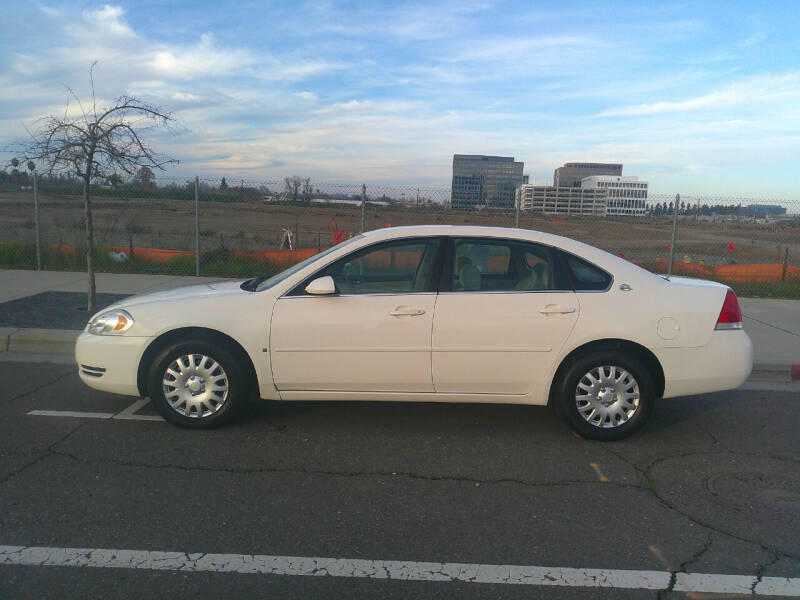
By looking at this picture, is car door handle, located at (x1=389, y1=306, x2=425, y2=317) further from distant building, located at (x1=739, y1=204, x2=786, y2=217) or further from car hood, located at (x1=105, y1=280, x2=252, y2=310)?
distant building, located at (x1=739, y1=204, x2=786, y2=217)

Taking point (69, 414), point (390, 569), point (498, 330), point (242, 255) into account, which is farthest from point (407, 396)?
point (242, 255)

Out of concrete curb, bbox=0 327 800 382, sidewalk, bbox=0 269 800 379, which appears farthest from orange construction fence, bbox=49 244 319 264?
concrete curb, bbox=0 327 800 382

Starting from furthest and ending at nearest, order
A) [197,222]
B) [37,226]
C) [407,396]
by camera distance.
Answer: [37,226]
[197,222]
[407,396]

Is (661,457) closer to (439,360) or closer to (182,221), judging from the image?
(439,360)

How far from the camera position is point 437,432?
5102 mm

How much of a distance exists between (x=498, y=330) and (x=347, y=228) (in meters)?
11.0

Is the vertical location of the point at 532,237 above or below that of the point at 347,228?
above

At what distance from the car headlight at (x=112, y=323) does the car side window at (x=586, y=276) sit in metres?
3.35

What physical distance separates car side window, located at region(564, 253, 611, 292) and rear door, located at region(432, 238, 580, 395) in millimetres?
83

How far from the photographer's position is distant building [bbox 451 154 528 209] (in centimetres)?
1332

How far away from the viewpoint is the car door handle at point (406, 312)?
15.5 ft

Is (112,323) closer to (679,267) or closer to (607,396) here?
(607,396)

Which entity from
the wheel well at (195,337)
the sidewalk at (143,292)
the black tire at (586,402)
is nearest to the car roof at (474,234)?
the black tire at (586,402)

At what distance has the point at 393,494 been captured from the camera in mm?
3994
